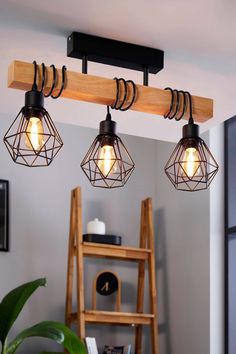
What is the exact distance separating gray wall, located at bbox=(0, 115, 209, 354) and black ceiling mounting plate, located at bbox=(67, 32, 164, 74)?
228 centimetres

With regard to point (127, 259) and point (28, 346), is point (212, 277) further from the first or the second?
point (28, 346)

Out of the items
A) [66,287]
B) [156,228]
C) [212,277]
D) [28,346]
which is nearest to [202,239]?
[212,277]

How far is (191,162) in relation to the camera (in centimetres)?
222

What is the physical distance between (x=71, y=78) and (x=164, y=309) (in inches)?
127

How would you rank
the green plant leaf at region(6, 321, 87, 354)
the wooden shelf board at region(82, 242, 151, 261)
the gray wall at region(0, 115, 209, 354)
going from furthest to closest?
the gray wall at region(0, 115, 209, 354), the wooden shelf board at region(82, 242, 151, 261), the green plant leaf at region(6, 321, 87, 354)

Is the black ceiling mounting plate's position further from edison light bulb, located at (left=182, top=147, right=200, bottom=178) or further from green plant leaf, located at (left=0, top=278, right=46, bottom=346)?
green plant leaf, located at (left=0, top=278, right=46, bottom=346)

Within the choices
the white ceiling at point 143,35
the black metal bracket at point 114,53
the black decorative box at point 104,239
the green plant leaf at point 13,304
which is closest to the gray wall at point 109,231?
the black decorative box at point 104,239

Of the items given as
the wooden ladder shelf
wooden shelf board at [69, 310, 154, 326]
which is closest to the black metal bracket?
the wooden ladder shelf

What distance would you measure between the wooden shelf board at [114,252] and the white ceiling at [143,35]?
5.66ft

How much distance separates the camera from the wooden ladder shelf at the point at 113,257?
14.7 ft

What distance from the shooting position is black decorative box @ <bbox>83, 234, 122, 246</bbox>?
4.66 m

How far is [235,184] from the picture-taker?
4.68 meters

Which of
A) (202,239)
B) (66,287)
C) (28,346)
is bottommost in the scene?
(28,346)

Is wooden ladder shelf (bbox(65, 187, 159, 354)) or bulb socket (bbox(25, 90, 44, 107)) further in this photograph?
wooden ladder shelf (bbox(65, 187, 159, 354))
